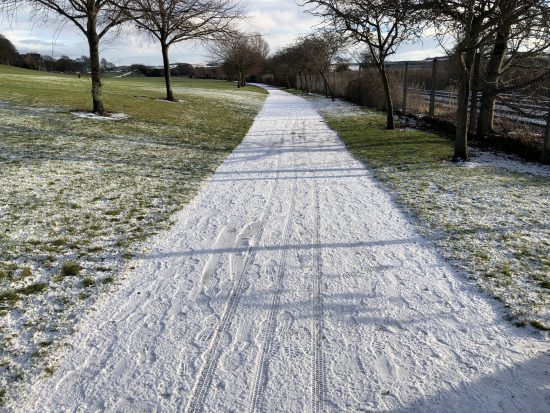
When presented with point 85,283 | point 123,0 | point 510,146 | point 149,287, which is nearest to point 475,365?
point 149,287

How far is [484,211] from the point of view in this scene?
618 cm

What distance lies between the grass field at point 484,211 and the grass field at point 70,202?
3896 millimetres

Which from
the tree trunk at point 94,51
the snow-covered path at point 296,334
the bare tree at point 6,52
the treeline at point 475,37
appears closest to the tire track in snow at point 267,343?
the snow-covered path at point 296,334

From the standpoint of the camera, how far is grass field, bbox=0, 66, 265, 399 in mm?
3477

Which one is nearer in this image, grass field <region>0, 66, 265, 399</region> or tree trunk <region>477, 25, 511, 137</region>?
grass field <region>0, 66, 265, 399</region>

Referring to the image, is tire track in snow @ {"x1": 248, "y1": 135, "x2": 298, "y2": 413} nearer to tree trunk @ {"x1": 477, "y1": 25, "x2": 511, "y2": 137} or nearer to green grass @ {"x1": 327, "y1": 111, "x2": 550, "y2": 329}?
green grass @ {"x1": 327, "y1": 111, "x2": 550, "y2": 329}

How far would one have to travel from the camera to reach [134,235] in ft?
17.0

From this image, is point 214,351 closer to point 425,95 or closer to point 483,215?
point 483,215

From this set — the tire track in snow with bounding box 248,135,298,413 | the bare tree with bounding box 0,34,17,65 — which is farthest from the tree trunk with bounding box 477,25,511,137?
the bare tree with bounding box 0,34,17,65

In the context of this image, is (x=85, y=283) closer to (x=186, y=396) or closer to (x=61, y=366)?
(x=61, y=366)

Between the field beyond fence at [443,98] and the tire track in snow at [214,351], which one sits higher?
the field beyond fence at [443,98]

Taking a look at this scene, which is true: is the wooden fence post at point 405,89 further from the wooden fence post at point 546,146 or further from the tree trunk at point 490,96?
the wooden fence post at point 546,146

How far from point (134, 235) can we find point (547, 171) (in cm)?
895

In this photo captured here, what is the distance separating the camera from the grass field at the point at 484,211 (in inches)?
160
